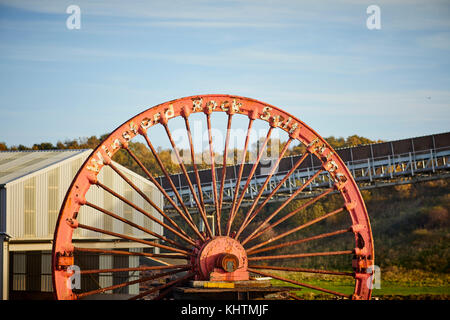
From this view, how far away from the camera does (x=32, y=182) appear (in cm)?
3044

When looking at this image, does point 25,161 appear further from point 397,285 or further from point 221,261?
point 397,285

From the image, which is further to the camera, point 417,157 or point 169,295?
point 417,157

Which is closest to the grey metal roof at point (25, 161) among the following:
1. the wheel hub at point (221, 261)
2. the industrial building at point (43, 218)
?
the industrial building at point (43, 218)

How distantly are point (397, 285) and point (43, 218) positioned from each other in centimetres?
2146

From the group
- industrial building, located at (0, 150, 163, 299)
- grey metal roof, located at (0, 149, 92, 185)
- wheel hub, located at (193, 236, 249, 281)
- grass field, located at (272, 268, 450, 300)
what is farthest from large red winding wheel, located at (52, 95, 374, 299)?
grass field, located at (272, 268, 450, 300)

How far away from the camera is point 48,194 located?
31.2 m

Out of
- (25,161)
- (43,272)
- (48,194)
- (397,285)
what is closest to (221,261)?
(48,194)

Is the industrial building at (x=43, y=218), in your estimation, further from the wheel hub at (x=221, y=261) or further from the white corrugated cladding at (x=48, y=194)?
the wheel hub at (x=221, y=261)

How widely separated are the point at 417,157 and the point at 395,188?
2522 cm

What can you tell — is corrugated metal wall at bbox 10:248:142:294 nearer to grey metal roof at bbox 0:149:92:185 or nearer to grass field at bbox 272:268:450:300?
grey metal roof at bbox 0:149:92:185

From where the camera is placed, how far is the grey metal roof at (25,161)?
31.1 m

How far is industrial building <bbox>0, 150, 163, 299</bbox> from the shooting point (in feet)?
95.0
